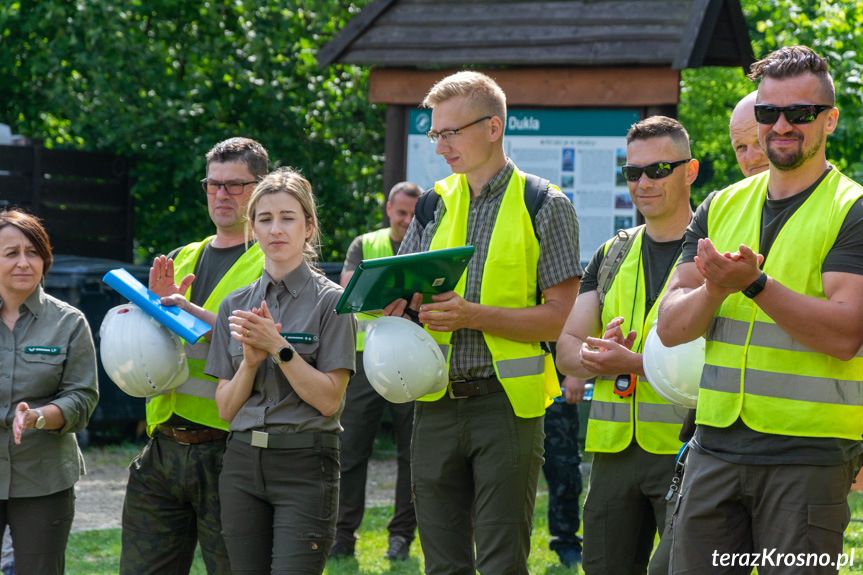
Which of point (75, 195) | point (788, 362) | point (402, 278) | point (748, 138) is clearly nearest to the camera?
point (788, 362)

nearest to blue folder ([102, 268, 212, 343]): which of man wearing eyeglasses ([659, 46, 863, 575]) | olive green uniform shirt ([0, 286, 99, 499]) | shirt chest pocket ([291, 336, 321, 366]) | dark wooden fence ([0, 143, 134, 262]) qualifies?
shirt chest pocket ([291, 336, 321, 366])

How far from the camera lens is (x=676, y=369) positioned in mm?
3471

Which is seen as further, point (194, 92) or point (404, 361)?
point (194, 92)

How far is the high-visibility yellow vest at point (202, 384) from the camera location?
4324 millimetres

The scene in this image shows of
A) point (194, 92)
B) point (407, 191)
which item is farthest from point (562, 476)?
point (194, 92)

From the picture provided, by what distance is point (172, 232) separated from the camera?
1134 centimetres

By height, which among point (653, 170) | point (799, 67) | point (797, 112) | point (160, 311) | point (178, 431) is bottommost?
point (178, 431)

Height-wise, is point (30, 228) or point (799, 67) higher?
point (799, 67)

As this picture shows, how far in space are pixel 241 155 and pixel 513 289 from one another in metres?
1.40

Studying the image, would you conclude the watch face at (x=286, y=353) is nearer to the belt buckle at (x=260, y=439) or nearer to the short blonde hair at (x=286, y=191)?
the belt buckle at (x=260, y=439)

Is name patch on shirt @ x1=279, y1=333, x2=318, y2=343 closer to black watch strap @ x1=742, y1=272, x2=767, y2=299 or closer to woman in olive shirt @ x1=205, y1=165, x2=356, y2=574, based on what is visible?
woman in olive shirt @ x1=205, y1=165, x2=356, y2=574

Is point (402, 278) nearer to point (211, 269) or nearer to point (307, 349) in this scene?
point (307, 349)

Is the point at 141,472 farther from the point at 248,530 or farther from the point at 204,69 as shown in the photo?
the point at 204,69

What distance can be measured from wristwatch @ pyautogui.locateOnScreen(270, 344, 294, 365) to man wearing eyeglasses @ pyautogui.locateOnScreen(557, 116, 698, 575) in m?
1.05
